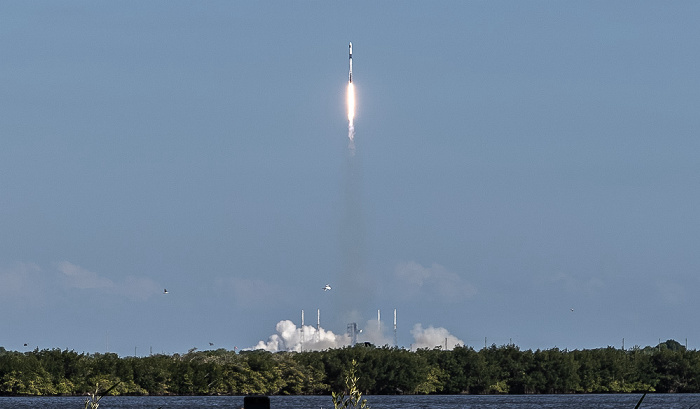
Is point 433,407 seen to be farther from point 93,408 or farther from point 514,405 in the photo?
point 93,408

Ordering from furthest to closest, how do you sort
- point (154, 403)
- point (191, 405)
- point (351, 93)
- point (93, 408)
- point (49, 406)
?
point (154, 403), point (191, 405), point (49, 406), point (351, 93), point (93, 408)

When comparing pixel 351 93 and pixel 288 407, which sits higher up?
pixel 351 93

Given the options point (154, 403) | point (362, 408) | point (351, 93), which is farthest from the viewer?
point (154, 403)

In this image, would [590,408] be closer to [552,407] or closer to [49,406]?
[552,407]

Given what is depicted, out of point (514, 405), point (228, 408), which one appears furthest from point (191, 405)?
point (514, 405)

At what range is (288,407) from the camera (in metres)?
172

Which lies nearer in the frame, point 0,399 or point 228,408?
point 228,408

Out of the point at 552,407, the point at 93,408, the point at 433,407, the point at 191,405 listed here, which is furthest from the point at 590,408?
the point at 93,408

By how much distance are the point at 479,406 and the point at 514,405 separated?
952cm

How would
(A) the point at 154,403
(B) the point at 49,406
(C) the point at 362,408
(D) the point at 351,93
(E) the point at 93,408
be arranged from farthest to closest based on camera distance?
(A) the point at 154,403, (B) the point at 49,406, (D) the point at 351,93, (E) the point at 93,408, (C) the point at 362,408

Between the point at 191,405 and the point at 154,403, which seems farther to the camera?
the point at 154,403

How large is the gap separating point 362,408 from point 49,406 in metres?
165

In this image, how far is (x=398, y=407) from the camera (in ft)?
557

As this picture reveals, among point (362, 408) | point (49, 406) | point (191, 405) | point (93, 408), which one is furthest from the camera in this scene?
point (191, 405)
